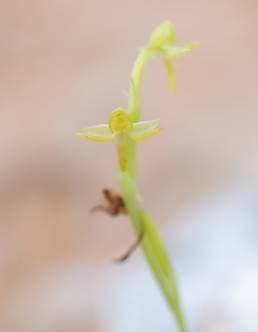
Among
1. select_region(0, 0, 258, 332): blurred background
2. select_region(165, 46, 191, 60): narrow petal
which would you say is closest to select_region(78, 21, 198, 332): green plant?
select_region(165, 46, 191, 60): narrow petal

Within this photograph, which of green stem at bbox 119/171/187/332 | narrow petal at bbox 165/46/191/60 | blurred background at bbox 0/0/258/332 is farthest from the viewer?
blurred background at bbox 0/0/258/332

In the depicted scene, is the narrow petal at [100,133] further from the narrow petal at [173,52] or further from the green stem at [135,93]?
the narrow petal at [173,52]

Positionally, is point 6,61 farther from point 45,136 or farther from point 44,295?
point 44,295

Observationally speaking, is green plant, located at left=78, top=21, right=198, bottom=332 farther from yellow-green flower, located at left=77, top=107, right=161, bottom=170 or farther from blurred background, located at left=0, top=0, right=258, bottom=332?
blurred background, located at left=0, top=0, right=258, bottom=332

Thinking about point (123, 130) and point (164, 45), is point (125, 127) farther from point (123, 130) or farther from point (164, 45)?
point (164, 45)

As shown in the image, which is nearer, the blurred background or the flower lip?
the flower lip

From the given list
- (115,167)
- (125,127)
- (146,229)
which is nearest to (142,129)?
(125,127)

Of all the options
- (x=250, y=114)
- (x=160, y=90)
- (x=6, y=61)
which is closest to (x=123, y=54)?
(x=160, y=90)

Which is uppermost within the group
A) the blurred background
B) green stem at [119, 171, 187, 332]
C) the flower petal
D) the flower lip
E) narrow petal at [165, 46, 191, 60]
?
narrow petal at [165, 46, 191, 60]
